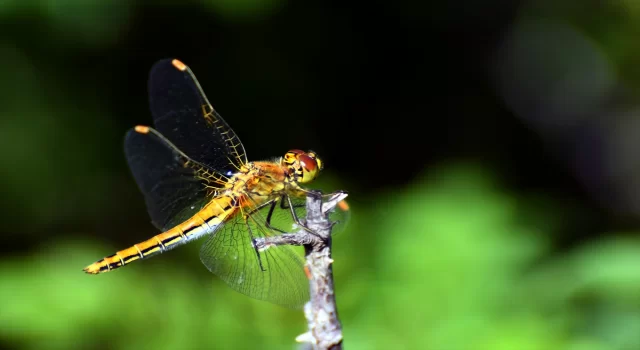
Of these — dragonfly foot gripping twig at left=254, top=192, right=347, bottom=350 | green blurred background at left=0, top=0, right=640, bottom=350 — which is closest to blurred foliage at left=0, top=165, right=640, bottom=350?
green blurred background at left=0, top=0, right=640, bottom=350

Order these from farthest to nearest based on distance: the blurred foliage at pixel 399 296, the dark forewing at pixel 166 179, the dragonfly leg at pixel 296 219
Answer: the blurred foliage at pixel 399 296 → the dark forewing at pixel 166 179 → the dragonfly leg at pixel 296 219

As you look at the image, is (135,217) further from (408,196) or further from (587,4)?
(587,4)

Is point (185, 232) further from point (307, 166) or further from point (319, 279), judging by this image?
point (319, 279)

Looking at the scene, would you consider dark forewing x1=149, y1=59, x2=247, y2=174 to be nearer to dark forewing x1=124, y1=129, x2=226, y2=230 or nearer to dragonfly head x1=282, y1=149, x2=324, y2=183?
dark forewing x1=124, y1=129, x2=226, y2=230

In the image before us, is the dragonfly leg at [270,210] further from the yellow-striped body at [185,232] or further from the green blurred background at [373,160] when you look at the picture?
the green blurred background at [373,160]

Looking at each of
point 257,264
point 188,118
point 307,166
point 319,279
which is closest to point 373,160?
point 188,118

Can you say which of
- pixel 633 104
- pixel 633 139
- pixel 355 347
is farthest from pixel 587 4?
pixel 355 347

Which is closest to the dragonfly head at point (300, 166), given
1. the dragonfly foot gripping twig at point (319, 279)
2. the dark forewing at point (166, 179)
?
the dark forewing at point (166, 179)
